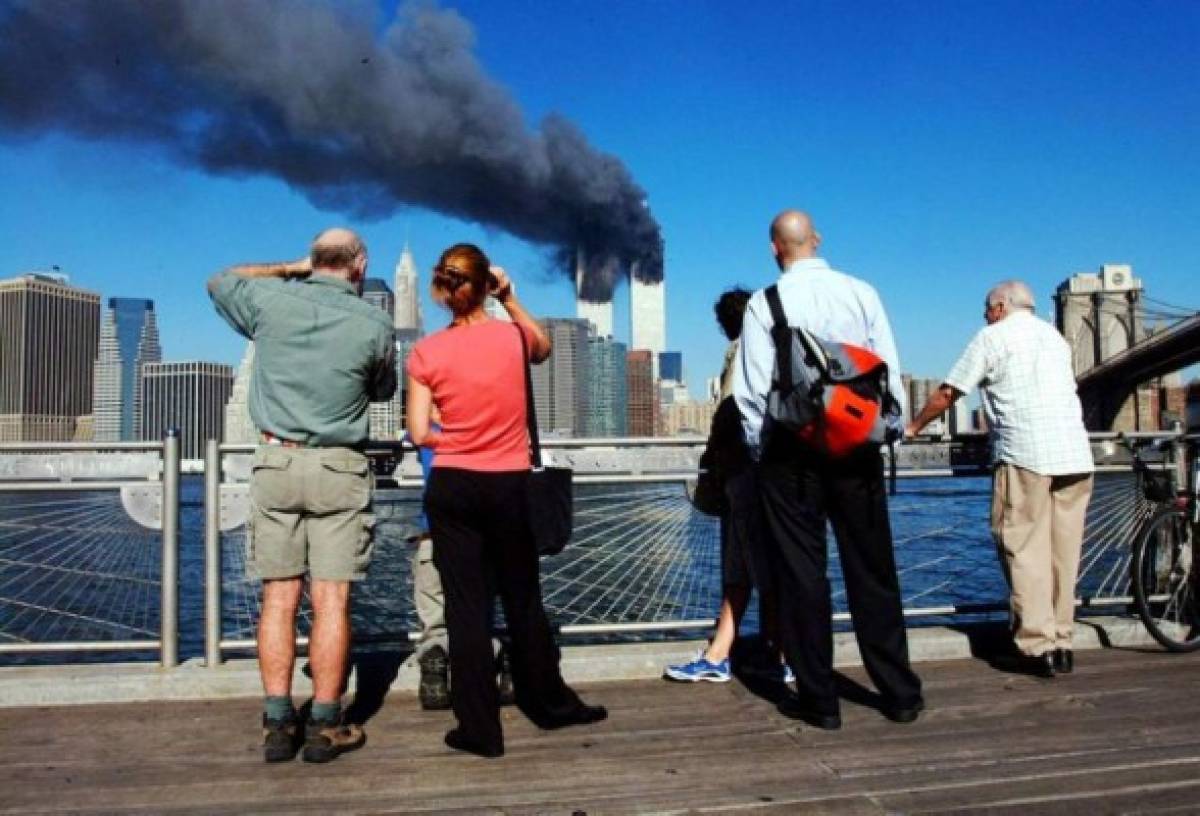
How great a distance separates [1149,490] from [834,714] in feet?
7.84

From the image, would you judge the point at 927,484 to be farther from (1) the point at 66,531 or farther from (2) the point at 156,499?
(1) the point at 66,531

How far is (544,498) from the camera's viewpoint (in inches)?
129

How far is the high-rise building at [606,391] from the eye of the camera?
82.4 metres

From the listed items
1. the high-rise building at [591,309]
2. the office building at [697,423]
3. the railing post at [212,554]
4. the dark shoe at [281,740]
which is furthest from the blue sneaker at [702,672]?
the high-rise building at [591,309]

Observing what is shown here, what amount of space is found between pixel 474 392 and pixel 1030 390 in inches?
94.5

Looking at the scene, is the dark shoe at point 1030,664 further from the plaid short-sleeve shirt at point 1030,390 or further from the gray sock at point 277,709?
the gray sock at point 277,709

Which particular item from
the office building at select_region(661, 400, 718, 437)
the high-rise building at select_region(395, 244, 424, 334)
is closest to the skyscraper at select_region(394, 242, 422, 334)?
the high-rise building at select_region(395, 244, 424, 334)

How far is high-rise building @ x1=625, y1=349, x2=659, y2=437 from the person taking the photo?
8062 centimetres

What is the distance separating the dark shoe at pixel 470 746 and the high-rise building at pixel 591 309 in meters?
70.5

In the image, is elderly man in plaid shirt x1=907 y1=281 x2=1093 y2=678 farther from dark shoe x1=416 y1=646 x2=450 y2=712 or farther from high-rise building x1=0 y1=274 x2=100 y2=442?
high-rise building x1=0 y1=274 x2=100 y2=442

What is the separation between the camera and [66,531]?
4.32m

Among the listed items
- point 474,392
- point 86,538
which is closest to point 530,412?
point 474,392

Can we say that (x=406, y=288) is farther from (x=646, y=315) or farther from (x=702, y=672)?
(x=702, y=672)

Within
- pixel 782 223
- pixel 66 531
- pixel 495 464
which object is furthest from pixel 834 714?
pixel 66 531
